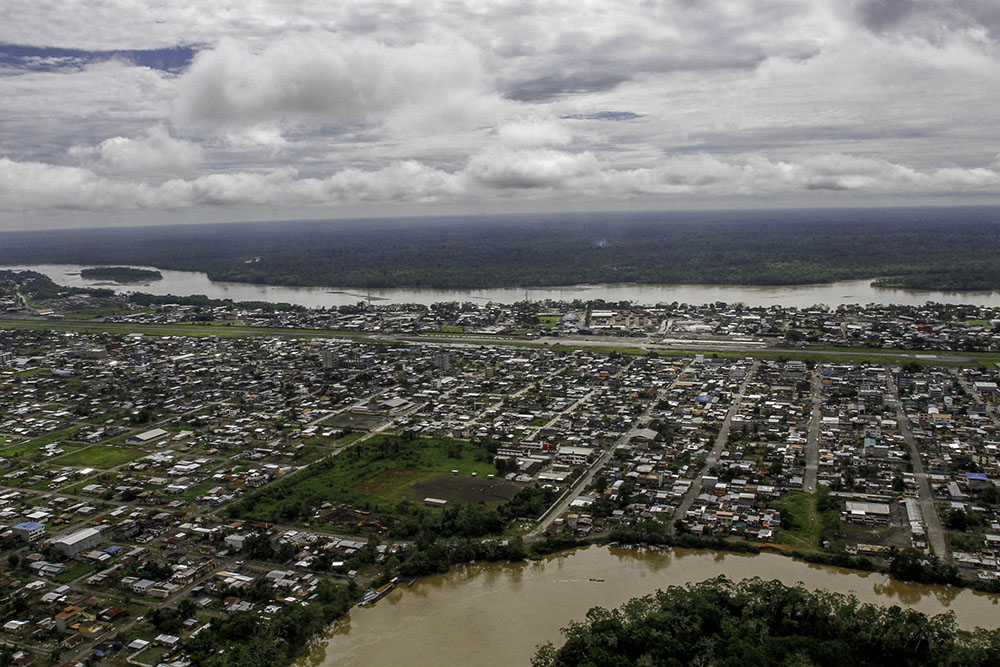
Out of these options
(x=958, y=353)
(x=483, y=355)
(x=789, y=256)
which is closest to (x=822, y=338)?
(x=958, y=353)

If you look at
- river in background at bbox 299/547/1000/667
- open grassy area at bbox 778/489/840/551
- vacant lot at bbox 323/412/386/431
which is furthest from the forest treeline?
river in background at bbox 299/547/1000/667

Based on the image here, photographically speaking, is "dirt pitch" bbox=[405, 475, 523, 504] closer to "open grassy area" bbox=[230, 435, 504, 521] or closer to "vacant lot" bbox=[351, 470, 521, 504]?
"vacant lot" bbox=[351, 470, 521, 504]

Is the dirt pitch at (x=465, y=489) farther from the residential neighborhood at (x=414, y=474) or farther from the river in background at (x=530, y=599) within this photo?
the river in background at (x=530, y=599)

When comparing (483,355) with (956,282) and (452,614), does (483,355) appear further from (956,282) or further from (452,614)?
(956,282)

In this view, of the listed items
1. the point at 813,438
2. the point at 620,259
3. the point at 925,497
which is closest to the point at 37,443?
the point at 813,438

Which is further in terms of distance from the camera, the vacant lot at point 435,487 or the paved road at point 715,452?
the vacant lot at point 435,487

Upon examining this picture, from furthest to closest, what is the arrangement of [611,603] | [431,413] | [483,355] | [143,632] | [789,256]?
[789,256]
[483,355]
[431,413]
[611,603]
[143,632]

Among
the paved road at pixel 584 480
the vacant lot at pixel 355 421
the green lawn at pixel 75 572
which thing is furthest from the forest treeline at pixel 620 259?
the green lawn at pixel 75 572

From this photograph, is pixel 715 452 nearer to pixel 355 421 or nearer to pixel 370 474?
pixel 370 474
